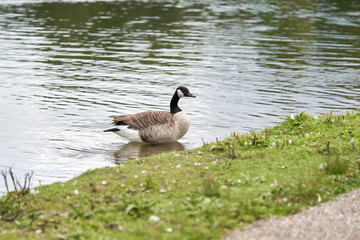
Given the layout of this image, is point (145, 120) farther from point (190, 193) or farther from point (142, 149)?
point (190, 193)

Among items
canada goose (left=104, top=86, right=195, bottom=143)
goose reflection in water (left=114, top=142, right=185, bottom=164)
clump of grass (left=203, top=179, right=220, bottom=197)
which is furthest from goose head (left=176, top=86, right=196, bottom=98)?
clump of grass (left=203, top=179, right=220, bottom=197)

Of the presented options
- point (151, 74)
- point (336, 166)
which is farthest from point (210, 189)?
point (151, 74)

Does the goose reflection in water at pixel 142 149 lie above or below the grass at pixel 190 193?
below

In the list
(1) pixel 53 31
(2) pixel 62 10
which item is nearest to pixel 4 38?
(1) pixel 53 31

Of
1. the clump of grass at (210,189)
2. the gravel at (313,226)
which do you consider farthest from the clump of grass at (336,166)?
the clump of grass at (210,189)

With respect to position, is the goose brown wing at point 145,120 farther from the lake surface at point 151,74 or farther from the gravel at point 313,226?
the gravel at point 313,226

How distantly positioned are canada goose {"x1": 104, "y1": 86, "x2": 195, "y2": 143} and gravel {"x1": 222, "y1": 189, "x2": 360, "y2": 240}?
Answer: 8153 millimetres

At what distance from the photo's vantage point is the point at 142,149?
16938 millimetres

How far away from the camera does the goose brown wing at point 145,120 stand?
1700 centimetres

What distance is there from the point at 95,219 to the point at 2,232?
4.94 feet

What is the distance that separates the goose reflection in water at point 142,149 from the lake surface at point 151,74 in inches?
1.4

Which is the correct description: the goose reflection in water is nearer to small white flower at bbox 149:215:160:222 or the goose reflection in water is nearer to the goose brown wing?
the goose brown wing

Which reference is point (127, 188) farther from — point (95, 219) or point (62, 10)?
point (62, 10)

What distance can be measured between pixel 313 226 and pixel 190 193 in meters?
2.36
